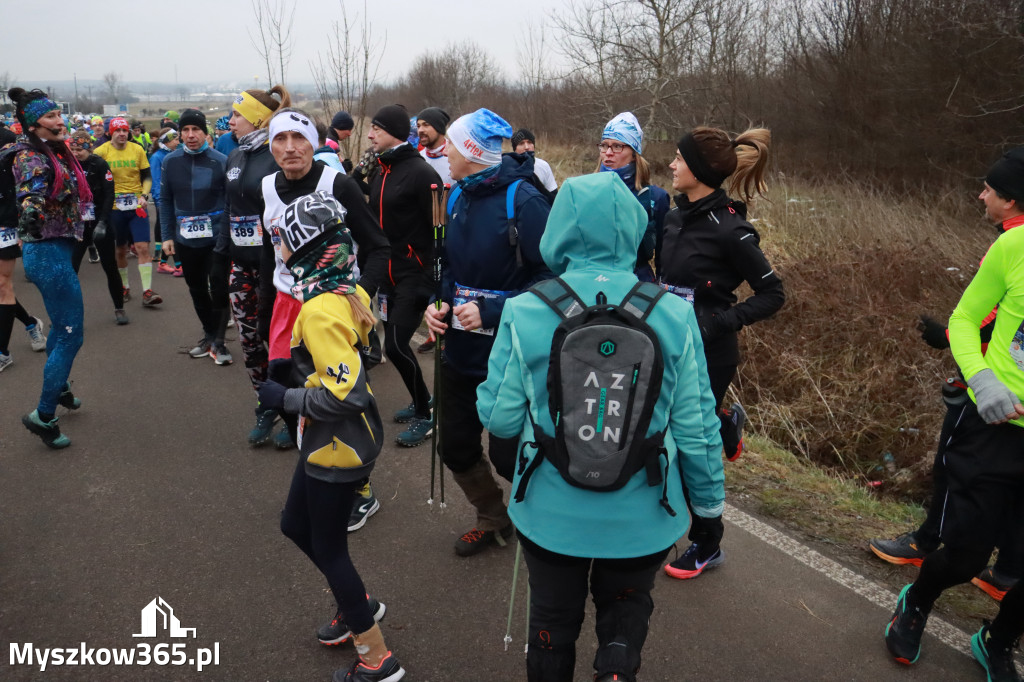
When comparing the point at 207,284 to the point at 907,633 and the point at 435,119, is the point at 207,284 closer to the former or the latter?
the point at 435,119

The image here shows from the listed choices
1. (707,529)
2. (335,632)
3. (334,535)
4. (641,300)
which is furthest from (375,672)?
(641,300)

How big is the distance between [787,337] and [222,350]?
211 inches

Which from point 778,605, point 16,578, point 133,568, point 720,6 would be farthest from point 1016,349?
point 720,6

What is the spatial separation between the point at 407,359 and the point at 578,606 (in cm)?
307

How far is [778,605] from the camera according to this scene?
3400 mm

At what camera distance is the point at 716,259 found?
11.3 feet

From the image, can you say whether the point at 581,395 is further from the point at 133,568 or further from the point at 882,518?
the point at 882,518

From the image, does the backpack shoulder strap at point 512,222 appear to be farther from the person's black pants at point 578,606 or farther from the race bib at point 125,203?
the race bib at point 125,203

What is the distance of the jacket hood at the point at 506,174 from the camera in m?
3.36

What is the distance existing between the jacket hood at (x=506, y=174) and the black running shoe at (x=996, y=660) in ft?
9.01

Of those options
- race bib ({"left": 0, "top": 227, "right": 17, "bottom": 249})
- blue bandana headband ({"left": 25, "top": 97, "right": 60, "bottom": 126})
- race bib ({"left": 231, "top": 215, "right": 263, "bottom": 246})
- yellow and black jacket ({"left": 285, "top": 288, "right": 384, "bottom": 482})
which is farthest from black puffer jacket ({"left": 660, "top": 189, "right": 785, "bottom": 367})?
race bib ({"left": 0, "top": 227, "right": 17, "bottom": 249})

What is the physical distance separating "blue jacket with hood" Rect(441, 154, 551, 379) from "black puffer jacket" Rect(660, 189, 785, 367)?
0.69 metres

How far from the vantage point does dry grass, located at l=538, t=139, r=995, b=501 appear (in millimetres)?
5594

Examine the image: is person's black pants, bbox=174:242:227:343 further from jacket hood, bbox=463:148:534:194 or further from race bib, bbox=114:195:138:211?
jacket hood, bbox=463:148:534:194
